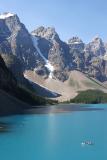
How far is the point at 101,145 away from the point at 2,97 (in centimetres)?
11752

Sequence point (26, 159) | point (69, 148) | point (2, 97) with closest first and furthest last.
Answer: point (26, 159), point (69, 148), point (2, 97)

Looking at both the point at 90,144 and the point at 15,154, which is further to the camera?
the point at 90,144

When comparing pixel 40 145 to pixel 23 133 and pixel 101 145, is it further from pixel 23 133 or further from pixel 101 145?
pixel 23 133

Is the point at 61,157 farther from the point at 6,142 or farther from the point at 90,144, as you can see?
the point at 6,142

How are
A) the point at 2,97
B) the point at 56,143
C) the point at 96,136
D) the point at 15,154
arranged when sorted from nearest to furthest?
the point at 15,154, the point at 56,143, the point at 96,136, the point at 2,97

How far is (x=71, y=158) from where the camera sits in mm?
66125

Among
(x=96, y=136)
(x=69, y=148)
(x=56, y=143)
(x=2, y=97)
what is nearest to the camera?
(x=69, y=148)

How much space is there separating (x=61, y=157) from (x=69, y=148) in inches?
373

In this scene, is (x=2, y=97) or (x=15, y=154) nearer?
(x=15, y=154)

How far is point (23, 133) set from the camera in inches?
3942

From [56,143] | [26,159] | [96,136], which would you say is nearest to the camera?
[26,159]

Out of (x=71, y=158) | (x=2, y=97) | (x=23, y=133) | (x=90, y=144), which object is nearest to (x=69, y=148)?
(x=90, y=144)

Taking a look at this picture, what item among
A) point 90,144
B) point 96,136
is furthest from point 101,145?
point 96,136

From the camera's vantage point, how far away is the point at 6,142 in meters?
82.9
